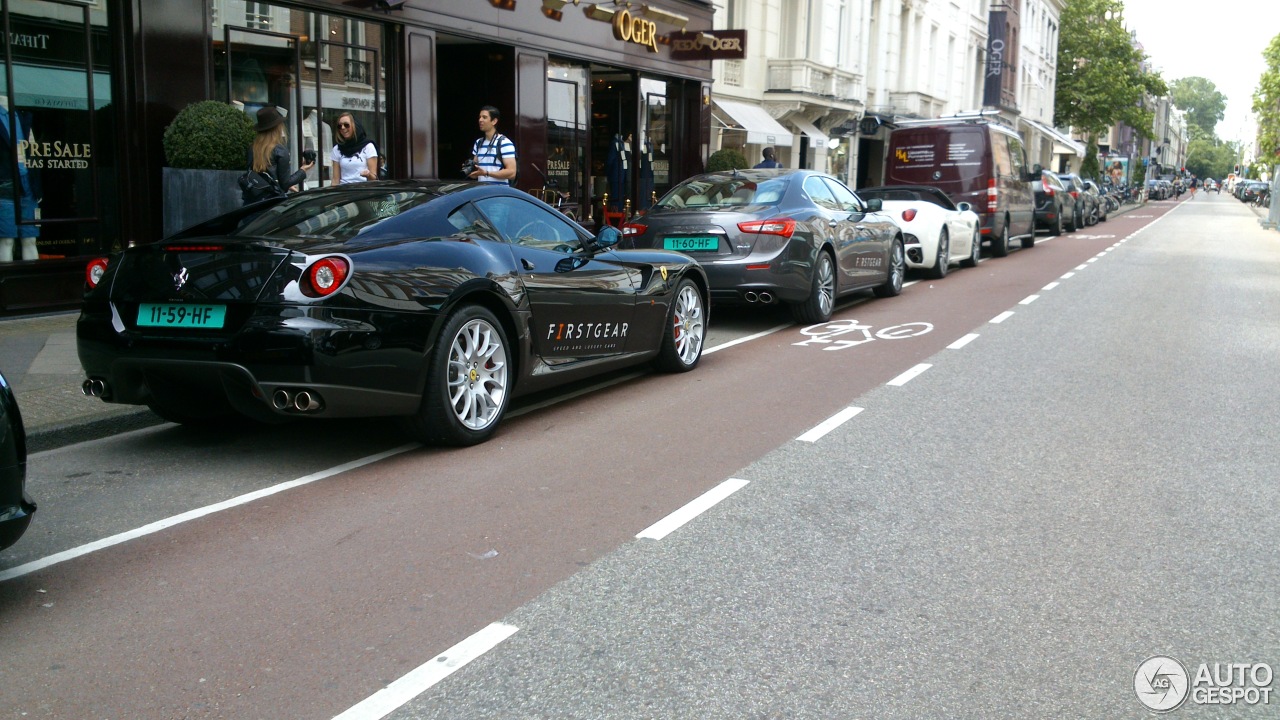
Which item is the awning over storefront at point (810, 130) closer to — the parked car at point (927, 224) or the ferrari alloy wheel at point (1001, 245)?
the ferrari alloy wheel at point (1001, 245)

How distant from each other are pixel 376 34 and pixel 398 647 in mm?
11956

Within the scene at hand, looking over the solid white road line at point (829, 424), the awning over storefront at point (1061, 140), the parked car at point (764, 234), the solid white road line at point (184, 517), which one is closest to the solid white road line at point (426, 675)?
the solid white road line at point (184, 517)

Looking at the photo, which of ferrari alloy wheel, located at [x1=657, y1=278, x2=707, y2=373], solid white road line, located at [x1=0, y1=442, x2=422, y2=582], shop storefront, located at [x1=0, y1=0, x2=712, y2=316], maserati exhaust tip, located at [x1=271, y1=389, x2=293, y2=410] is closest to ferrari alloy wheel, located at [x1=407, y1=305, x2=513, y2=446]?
solid white road line, located at [x1=0, y1=442, x2=422, y2=582]

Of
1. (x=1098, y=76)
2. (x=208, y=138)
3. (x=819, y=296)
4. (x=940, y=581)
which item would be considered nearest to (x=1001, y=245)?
(x=819, y=296)

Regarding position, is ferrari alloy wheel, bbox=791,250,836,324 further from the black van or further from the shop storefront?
the black van

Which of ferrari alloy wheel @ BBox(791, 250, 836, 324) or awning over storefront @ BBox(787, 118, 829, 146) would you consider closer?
ferrari alloy wheel @ BBox(791, 250, 836, 324)

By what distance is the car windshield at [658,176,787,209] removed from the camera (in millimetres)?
11109

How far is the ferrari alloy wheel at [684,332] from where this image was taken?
28.1ft

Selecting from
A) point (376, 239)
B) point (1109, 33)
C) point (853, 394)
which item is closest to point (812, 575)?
point (376, 239)

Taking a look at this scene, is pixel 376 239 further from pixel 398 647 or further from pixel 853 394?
pixel 853 394

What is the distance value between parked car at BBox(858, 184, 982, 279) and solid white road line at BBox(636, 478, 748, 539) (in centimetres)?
1150

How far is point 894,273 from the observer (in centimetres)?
1420

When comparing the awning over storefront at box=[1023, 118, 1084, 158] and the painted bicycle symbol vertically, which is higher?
the awning over storefront at box=[1023, 118, 1084, 158]

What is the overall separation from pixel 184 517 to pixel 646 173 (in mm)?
17193
